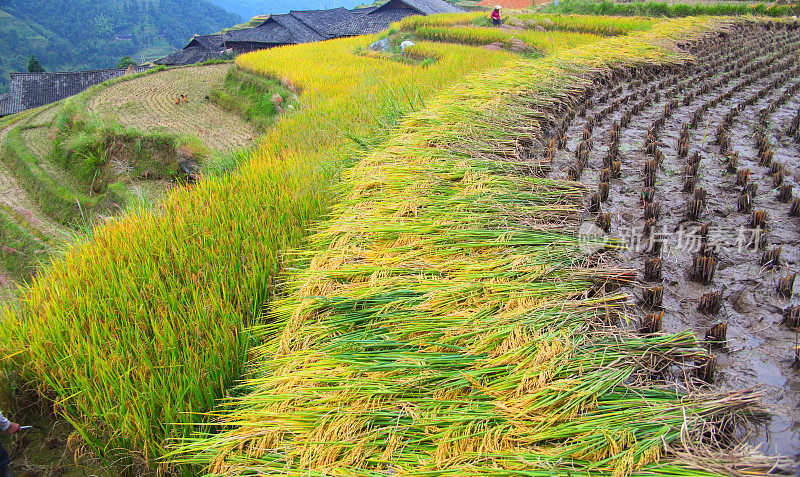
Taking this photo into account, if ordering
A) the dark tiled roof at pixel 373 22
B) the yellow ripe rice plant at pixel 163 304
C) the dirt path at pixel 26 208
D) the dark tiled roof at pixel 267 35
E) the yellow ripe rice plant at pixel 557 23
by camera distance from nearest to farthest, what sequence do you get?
the yellow ripe rice plant at pixel 163 304 < the dirt path at pixel 26 208 < the yellow ripe rice plant at pixel 557 23 < the dark tiled roof at pixel 373 22 < the dark tiled roof at pixel 267 35

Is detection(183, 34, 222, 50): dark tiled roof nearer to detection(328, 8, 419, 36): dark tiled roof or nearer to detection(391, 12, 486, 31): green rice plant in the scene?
detection(328, 8, 419, 36): dark tiled roof

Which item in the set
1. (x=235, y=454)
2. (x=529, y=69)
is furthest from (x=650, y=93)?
(x=235, y=454)

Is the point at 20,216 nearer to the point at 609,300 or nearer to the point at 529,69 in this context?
the point at 529,69

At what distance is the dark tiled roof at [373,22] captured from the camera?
20938 millimetres

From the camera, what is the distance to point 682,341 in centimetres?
157

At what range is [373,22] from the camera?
21375 mm

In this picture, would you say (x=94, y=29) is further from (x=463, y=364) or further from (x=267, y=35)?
(x=463, y=364)

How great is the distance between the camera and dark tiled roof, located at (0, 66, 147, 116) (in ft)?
61.7

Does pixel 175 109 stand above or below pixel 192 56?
below

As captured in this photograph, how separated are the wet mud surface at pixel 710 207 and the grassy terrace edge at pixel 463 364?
154mm

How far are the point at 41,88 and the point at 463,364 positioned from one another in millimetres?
25080

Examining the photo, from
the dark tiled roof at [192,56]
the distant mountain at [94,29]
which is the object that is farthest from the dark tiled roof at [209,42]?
the distant mountain at [94,29]

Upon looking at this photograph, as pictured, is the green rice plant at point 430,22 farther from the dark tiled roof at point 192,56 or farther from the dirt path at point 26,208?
the dark tiled roof at point 192,56

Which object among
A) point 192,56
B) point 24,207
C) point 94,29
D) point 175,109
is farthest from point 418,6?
point 94,29
